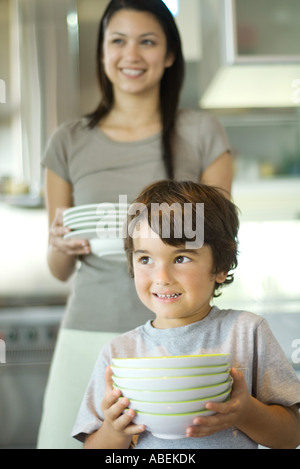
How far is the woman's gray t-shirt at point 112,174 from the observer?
57 centimetres

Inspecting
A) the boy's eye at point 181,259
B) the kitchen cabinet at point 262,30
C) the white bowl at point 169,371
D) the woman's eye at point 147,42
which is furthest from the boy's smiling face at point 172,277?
the kitchen cabinet at point 262,30

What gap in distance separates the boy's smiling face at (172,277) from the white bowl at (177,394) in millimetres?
105

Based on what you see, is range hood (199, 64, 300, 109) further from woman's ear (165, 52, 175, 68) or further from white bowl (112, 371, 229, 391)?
white bowl (112, 371, 229, 391)

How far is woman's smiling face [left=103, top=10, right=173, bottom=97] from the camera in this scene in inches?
22.0

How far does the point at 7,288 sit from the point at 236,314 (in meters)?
0.33

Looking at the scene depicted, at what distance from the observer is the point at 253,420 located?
0.46 m

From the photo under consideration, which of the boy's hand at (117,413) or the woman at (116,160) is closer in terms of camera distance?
the boy's hand at (117,413)

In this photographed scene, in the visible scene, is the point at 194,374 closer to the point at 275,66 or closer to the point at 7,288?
the point at 7,288

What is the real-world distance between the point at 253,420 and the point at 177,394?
12 cm

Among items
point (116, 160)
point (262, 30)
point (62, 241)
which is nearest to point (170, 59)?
point (116, 160)

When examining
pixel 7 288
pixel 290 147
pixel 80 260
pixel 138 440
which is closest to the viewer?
pixel 138 440

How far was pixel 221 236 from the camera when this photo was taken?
51 cm

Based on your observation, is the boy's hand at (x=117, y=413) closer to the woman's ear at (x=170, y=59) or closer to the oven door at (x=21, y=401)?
the oven door at (x=21, y=401)
